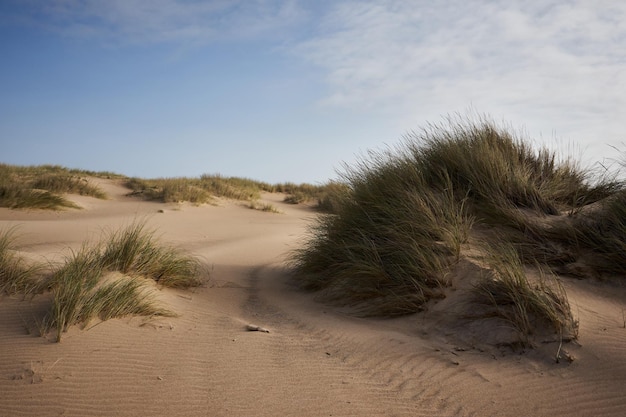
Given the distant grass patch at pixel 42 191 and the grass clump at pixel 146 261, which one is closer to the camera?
the grass clump at pixel 146 261

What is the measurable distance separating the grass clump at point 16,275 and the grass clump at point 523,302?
4002 millimetres

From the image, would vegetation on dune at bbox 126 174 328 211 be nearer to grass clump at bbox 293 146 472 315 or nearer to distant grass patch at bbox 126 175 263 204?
distant grass patch at bbox 126 175 263 204

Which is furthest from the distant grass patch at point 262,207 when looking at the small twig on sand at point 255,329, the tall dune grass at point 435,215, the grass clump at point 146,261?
the small twig on sand at point 255,329

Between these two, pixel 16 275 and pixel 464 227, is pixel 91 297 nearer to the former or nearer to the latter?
pixel 16 275

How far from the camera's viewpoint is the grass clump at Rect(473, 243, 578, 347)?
379cm

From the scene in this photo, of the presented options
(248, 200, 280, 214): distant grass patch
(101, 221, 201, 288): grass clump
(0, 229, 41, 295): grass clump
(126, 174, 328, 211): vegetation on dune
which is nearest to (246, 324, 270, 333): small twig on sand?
(101, 221, 201, 288): grass clump

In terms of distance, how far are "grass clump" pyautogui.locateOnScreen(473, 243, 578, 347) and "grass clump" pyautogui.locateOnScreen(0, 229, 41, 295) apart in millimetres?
4002

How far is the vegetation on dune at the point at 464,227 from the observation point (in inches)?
172

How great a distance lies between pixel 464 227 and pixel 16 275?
4.51 meters

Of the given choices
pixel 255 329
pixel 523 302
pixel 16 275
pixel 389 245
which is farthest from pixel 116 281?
pixel 523 302

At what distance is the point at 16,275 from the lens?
A: 4.56 m

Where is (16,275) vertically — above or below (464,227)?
below

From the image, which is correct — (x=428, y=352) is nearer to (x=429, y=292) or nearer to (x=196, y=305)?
(x=429, y=292)

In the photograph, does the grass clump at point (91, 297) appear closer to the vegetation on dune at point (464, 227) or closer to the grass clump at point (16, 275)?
the grass clump at point (16, 275)
